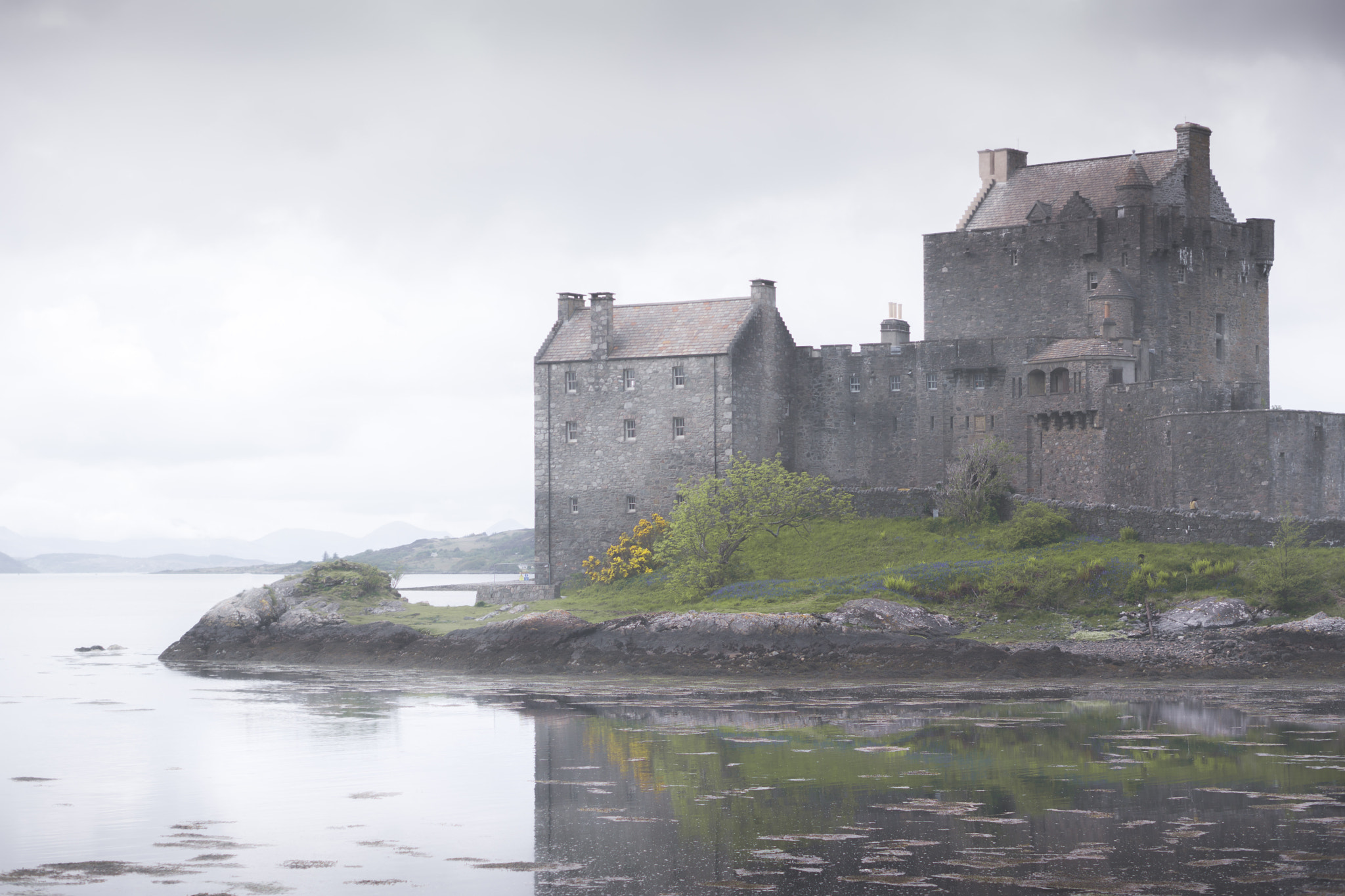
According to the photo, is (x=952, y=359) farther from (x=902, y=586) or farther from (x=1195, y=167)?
(x=902, y=586)

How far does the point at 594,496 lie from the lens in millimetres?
55969

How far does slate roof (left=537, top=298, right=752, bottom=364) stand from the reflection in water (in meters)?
24.7

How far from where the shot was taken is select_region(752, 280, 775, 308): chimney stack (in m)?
56.1

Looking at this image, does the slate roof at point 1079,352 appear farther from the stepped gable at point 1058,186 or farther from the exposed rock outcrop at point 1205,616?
the exposed rock outcrop at point 1205,616

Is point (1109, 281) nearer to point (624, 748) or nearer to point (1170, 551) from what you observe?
point (1170, 551)

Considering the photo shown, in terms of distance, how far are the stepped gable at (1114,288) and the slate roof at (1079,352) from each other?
1910 millimetres

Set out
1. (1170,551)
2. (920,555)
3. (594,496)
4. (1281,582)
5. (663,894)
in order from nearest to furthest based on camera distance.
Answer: (663,894) < (1281,582) < (1170,551) < (920,555) < (594,496)

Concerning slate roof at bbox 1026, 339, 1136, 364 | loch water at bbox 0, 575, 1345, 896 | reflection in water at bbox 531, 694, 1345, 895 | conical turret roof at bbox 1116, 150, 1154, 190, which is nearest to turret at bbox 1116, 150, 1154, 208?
conical turret roof at bbox 1116, 150, 1154, 190

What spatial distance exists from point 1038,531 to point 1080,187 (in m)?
18.2

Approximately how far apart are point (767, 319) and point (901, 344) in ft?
16.9

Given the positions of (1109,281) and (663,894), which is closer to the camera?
(663,894)

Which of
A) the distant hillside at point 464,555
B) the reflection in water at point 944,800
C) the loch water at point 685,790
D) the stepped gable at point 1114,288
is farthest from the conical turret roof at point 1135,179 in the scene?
the distant hillside at point 464,555

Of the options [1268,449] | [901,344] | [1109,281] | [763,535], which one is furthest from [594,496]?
[1268,449]

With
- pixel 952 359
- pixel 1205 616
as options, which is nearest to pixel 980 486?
pixel 952 359
